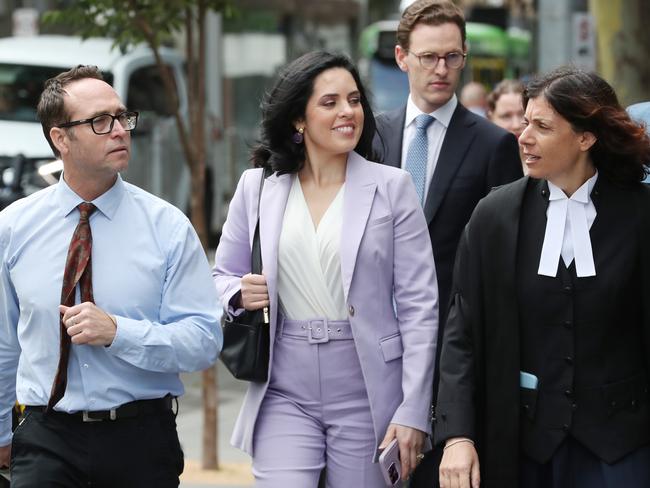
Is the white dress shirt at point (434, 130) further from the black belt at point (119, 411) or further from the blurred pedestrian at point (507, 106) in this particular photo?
the blurred pedestrian at point (507, 106)

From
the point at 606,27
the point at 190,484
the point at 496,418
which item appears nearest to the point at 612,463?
the point at 496,418

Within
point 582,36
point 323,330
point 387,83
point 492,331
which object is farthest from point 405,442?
point 387,83

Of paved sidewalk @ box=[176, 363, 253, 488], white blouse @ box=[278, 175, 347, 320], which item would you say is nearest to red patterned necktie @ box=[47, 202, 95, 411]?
white blouse @ box=[278, 175, 347, 320]

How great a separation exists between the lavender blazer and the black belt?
1.36 feet

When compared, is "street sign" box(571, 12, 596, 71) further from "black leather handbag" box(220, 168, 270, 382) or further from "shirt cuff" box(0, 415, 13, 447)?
"shirt cuff" box(0, 415, 13, 447)

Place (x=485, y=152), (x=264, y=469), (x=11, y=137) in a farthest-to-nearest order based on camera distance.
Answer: (x=11, y=137)
(x=485, y=152)
(x=264, y=469)

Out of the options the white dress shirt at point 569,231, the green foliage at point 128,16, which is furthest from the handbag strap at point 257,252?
the green foliage at point 128,16

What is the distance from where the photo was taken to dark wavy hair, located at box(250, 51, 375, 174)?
471 cm

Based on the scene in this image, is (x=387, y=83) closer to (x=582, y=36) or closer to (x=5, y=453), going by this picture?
(x=582, y=36)

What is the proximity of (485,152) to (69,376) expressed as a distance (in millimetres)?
1988

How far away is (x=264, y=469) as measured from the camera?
4.54 m

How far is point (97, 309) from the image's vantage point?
→ 13.4 feet

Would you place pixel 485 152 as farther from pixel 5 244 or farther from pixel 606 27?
pixel 606 27

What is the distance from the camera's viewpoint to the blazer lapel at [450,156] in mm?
5402
